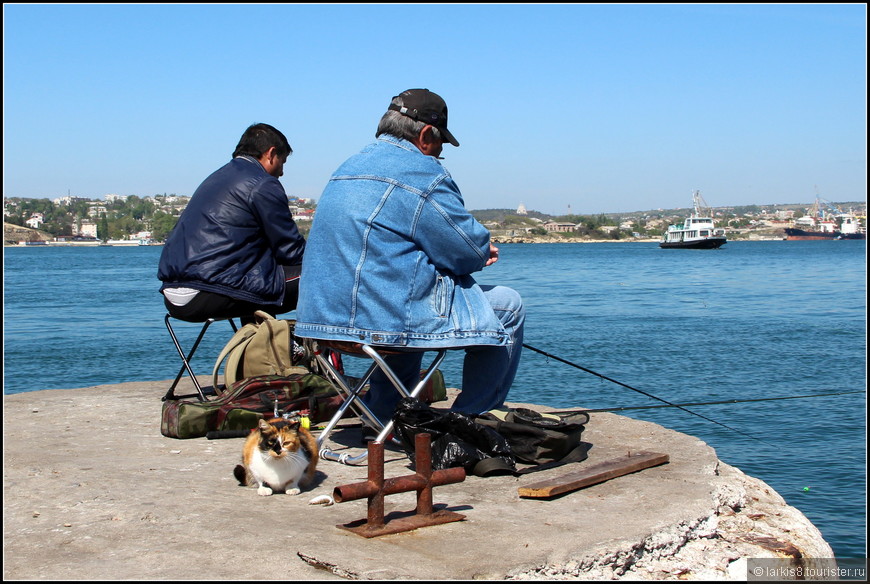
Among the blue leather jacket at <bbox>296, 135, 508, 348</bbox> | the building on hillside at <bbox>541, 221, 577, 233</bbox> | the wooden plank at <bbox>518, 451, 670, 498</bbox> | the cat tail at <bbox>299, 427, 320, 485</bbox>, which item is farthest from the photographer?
the building on hillside at <bbox>541, 221, 577, 233</bbox>

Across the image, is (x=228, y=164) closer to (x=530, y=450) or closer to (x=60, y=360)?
(x=530, y=450)

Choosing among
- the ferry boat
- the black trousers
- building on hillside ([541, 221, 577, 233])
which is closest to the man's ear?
the black trousers

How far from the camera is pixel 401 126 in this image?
427 centimetres

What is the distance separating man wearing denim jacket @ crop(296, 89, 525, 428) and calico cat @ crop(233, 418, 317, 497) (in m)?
0.49

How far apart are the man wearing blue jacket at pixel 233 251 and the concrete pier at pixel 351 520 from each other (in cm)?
95

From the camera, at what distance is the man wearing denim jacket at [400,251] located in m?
4.02

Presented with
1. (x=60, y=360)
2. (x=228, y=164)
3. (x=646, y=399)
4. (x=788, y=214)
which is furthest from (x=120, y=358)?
(x=788, y=214)

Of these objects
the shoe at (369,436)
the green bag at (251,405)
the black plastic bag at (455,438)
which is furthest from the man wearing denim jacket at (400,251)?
the green bag at (251,405)

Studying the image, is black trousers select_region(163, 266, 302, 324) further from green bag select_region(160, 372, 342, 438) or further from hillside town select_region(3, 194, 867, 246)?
hillside town select_region(3, 194, 867, 246)

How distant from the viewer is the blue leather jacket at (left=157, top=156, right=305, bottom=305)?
5.27 m

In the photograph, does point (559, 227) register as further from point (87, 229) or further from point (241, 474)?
point (241, 474)

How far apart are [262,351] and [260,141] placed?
136 centimetres

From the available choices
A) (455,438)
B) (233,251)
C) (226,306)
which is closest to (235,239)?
(233,251)

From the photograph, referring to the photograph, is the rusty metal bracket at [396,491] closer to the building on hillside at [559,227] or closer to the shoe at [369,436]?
the shoe at [369,436]
